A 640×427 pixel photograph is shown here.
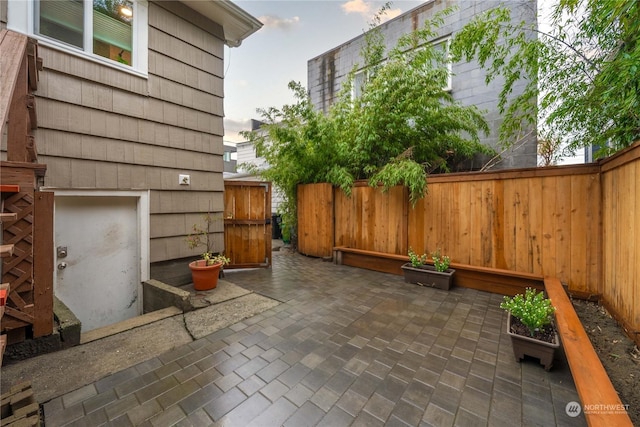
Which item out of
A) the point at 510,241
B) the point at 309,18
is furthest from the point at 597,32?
the point at 309,18

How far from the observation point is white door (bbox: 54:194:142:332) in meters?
2.88

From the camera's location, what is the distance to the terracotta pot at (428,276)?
3443 millimetres

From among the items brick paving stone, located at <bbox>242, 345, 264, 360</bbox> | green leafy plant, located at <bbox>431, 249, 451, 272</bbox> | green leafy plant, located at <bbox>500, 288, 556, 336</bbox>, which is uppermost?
green leafy plant, located at <bbox>431, 249, 451, 272</bbox>

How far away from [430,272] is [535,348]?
5.53ft

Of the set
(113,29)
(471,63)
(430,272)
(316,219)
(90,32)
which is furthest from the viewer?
(316,219)

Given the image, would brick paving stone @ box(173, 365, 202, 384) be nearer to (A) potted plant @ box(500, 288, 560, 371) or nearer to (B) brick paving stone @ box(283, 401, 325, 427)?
(B) brick paving stone @ box(283, 401, 325, 427)

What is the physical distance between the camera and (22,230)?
188 cm

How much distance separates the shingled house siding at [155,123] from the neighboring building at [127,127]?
0.04ft

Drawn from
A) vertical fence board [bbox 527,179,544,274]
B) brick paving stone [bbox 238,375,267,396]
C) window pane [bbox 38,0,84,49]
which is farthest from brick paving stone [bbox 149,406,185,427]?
vertical fence board [bbox 527,179,544,274]

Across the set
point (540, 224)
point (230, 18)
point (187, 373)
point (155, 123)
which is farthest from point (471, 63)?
point (187, 373)

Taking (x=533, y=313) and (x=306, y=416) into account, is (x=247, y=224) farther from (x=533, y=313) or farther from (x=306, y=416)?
(x=533, y=313)

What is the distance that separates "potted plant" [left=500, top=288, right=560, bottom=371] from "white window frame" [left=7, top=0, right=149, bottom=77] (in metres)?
4.71

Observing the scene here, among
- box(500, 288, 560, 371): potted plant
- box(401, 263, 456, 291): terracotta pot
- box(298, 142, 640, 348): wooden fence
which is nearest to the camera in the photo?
box(500, 288, 560, 371): potted plant

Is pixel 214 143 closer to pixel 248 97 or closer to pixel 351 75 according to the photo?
pixel 351 75
